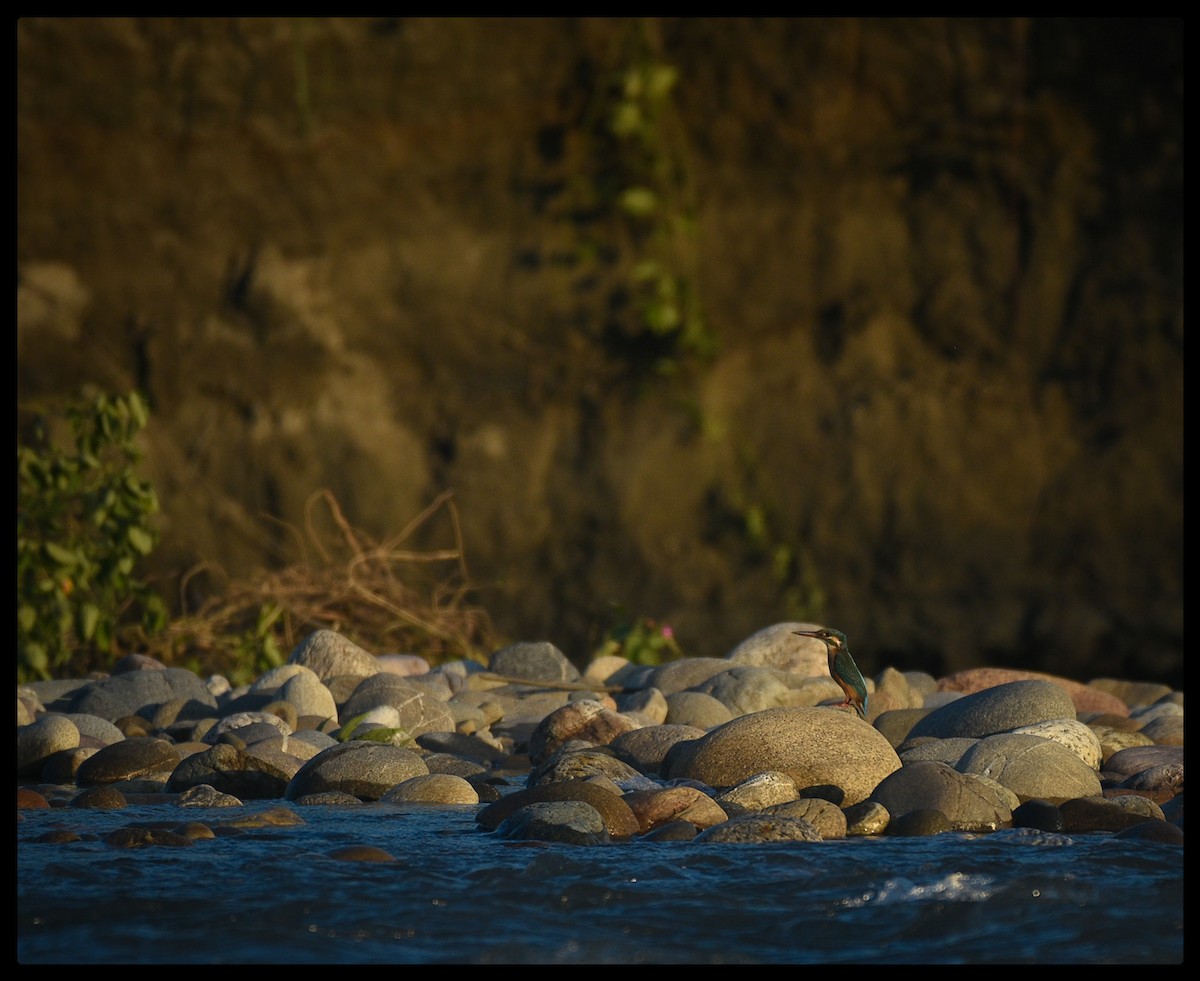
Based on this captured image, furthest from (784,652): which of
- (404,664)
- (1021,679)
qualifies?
(404,664)

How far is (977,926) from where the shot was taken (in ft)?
8.29

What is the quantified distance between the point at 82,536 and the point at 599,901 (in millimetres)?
Result: 3979

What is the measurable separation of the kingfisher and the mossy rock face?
5.91 ft

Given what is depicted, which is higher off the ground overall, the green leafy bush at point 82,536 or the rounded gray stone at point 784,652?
the green leafy bush at point 82,536

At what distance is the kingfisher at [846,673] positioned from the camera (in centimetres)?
436

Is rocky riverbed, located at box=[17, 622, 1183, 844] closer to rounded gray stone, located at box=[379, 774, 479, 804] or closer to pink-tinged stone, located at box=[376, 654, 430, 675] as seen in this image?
rounded gray stone, located at box=[379, 774, 479, 804]

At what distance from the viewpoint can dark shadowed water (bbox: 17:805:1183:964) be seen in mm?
2389

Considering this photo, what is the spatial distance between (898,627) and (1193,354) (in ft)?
5.71

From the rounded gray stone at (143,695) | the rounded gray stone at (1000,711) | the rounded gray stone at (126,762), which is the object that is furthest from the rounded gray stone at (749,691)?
the rounded gray stone at (126,762)

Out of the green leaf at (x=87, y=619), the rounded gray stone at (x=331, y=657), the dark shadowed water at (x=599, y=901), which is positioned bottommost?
the dark shadowed water at (x=599, y=901)

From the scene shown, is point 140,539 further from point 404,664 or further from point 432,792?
point 432,792

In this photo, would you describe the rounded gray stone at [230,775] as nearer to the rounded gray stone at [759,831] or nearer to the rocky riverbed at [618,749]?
the rocky riverbed at [618,749]

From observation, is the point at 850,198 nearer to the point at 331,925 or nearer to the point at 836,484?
the point at 836,484

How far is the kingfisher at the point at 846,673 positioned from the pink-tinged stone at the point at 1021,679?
Result: 946mm
